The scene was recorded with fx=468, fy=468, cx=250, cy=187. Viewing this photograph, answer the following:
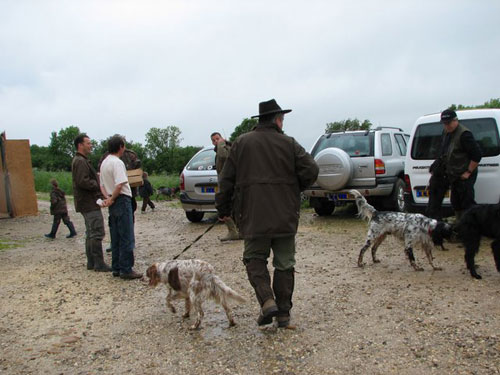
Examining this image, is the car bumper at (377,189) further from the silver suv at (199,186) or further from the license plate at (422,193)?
the silver suv at (199,186)

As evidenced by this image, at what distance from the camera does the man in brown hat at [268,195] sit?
4.29 m

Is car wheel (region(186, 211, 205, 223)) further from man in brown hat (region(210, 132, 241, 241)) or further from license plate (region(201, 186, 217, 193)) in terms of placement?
man in brown hat (region(210, 132, 241, 241))

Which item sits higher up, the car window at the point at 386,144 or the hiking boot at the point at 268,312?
the car window at the point at 386,144

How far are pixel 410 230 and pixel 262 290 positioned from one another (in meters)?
3.04

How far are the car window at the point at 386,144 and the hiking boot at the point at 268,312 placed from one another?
7135 millimetres

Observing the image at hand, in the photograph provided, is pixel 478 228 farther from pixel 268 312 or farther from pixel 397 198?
pixel 397 198

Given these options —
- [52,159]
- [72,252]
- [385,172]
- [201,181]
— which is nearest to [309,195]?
[385,172]

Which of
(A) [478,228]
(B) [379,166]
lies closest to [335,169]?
(B) [379,166]

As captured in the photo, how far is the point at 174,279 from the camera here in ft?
16.1

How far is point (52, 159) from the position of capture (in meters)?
91.1

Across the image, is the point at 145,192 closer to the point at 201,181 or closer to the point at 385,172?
the point at 201,181

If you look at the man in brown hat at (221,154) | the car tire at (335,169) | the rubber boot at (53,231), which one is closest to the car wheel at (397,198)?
the car tire at (335,169)

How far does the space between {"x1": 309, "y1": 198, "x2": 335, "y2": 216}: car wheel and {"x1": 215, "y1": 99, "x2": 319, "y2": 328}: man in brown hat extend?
7454 millimetres

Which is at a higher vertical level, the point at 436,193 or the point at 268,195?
the point at 268,195
